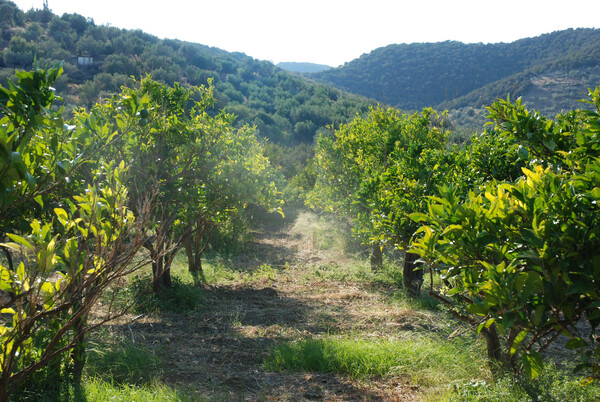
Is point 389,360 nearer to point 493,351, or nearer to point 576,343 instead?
point 493,351

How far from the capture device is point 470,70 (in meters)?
61.5

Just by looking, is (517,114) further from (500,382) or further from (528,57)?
(528,57)

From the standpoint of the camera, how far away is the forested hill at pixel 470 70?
47562 millimetres

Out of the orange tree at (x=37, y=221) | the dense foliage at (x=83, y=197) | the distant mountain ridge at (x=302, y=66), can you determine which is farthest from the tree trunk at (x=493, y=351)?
the distant mountain ridge at (x=302, y=66)

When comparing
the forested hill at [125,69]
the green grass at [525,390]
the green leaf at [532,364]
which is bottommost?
the green grass at [525,390]

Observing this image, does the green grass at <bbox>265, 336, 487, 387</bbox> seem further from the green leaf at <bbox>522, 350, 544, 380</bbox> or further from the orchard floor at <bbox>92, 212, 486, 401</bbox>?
the green leaf at <bbox>522, 350, 544, 380</bbox>

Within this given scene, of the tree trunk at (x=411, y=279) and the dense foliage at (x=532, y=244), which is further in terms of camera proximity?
the tree trunk at (x=411, y=279)

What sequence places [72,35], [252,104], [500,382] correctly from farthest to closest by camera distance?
[252,104]
[72,35]
[500,382]

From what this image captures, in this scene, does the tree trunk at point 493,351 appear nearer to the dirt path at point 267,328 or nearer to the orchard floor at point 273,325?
the orchard floor at point 273,325

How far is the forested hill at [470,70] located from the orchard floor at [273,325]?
133 ft

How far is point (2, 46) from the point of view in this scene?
1357 inches

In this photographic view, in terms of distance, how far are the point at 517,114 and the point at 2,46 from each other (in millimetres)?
43304

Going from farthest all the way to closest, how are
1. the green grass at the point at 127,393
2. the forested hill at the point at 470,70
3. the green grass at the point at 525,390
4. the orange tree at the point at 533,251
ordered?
the forested hill at the point at 470,70, the green grass at the point at 127,393, the green grass at the point at 525,390, the orange tree at the point at 533,251

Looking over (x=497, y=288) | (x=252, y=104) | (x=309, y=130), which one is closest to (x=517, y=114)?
(x=497, y=288)
